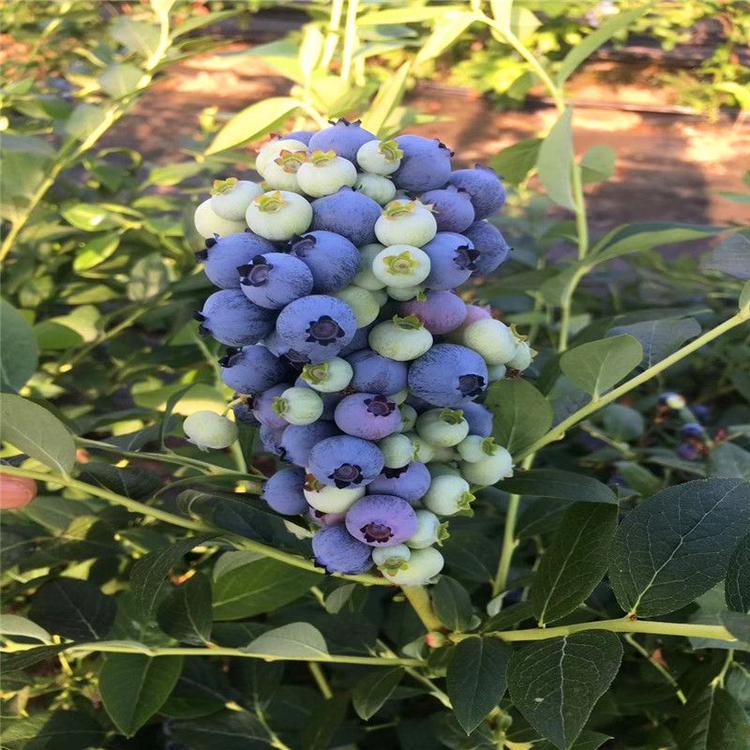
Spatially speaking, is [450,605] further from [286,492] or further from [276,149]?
[276,149]

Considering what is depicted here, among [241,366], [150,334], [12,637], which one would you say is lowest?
[150,334]

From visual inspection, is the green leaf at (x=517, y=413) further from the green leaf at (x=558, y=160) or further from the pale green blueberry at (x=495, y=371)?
the green leaf at (x=558, y=160)

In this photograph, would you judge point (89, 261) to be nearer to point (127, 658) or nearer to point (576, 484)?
point (127, 658)

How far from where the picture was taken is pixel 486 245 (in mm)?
542

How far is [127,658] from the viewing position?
704 millimetres

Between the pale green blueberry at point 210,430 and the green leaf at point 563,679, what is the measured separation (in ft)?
0.86

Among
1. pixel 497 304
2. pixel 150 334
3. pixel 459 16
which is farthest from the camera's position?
pixel 150 334

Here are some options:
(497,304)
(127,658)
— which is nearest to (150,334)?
(497,304)

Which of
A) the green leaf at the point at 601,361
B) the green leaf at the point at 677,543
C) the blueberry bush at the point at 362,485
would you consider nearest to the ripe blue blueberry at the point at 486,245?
the blueberry bush at the point at 362,485

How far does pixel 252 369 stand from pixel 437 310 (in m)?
0.13

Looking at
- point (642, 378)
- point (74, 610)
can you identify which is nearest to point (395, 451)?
point (642, 378)

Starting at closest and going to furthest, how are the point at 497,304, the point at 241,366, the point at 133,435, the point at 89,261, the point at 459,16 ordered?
the point at 241,366, the point at 133,435, the point at 459,16, the point at 89,261, the point at 497,304

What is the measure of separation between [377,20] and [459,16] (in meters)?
0.09

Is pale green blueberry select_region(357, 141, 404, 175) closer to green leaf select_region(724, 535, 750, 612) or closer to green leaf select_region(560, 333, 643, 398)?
green leaf select_region(560, 333, 643, 398)
